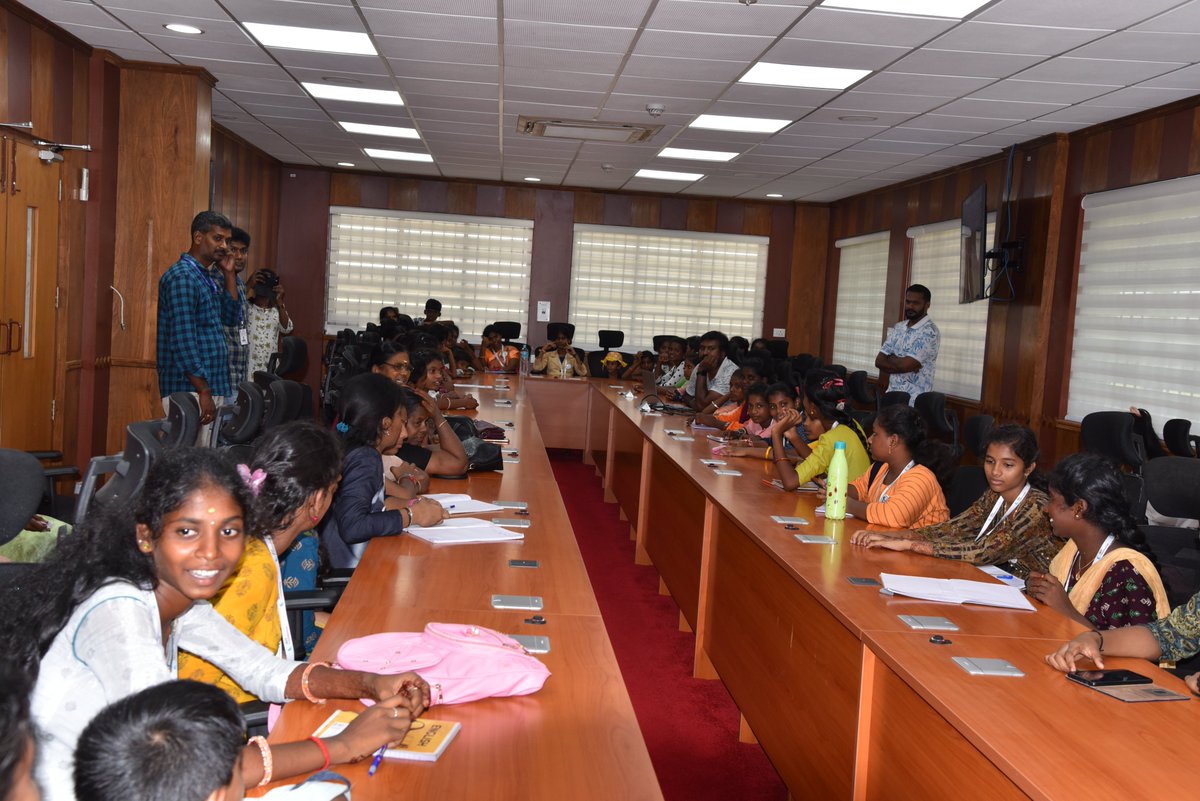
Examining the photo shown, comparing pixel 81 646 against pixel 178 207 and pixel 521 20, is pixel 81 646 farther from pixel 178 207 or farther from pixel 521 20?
pixel 178 207

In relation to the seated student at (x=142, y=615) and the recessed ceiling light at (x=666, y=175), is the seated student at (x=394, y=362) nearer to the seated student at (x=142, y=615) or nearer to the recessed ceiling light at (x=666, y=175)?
the seated student at (x=142, y=615)

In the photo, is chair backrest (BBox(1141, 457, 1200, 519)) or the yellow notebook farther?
chair backrest (BBox(1141, 457, 1200, 519))

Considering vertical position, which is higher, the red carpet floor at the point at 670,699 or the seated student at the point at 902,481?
the seated student at the point at 902,481

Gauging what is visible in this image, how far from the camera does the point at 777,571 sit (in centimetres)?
319

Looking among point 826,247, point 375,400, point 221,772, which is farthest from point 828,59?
point 826,247

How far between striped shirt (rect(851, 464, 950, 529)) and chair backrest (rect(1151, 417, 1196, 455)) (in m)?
2.39

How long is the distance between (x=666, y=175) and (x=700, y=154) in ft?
4.86

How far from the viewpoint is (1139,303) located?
6.46 meters

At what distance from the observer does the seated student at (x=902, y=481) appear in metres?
3.67

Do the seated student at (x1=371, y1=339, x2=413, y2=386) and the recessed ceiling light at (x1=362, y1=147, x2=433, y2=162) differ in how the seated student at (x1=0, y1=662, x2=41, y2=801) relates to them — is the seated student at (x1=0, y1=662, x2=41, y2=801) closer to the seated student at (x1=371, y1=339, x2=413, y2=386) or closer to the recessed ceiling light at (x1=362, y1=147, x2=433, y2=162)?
the seated student at (x1=371, y1=339, x2=413, y2=386)

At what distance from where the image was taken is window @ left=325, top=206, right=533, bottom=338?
12125mm

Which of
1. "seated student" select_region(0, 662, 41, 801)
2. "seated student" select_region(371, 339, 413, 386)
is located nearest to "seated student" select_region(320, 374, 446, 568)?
"seated student" select_region(371, 339, 413, 386)

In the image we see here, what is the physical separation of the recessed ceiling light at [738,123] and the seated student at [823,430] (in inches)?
117

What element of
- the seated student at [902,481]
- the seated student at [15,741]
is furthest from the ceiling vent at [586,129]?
the seated student at [15,741]
